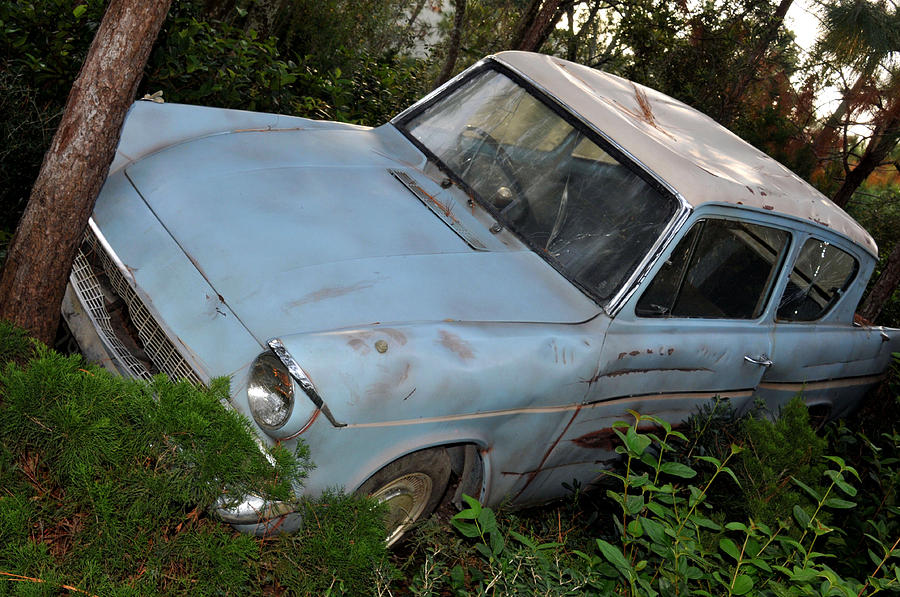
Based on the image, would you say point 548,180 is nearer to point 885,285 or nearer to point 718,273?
point 718,273

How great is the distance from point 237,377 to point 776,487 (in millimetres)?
1915

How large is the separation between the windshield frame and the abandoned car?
0.04ft

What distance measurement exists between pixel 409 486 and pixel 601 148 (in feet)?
6.39

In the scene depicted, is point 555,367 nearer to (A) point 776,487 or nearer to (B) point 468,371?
(B) point 468,371

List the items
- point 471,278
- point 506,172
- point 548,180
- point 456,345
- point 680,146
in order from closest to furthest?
point 456,345, point 471,278, point 548,180, point 506,172, point 680,146

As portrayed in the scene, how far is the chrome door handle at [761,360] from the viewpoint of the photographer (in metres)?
4.02

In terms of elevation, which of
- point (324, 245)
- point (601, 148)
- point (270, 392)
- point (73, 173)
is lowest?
point (270, 392)

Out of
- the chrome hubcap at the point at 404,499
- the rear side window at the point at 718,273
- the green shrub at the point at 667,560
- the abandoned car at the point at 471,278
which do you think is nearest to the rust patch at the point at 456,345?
the abandoned car at the point at 471,278

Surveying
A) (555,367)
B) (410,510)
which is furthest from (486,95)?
(410,510)

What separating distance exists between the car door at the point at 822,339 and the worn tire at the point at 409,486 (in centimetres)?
212

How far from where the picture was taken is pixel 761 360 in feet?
13.4

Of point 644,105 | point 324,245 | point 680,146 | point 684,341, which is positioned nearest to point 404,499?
point 324,245

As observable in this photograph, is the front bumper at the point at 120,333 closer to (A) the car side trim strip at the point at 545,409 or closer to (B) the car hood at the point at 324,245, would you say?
(B) the car hood at the point at 324,245

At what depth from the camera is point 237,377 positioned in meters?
2.63
